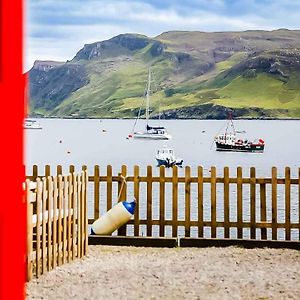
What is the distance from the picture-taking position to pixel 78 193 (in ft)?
29.6

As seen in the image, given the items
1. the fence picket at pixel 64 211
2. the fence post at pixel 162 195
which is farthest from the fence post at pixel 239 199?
the fence picket at pixel 64 211

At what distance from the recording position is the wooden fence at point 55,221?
7.52 metres

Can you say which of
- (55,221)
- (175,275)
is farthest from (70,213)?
(175,275)

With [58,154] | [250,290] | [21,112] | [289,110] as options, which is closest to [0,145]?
[21,112]

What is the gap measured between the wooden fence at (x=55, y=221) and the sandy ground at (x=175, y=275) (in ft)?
0.53

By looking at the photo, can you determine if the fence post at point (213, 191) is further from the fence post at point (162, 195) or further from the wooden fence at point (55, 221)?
the wooden fence at point (55, 221)

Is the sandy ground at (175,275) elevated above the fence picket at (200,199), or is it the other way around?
the fence picket at (200,199)

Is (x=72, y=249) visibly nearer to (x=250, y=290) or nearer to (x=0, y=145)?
(x=250, y=290)

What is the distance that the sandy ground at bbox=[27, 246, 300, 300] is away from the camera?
721 cm

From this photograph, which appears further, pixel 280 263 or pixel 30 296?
pixel 280 263

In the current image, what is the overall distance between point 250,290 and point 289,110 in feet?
643

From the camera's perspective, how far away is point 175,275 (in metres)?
8.23

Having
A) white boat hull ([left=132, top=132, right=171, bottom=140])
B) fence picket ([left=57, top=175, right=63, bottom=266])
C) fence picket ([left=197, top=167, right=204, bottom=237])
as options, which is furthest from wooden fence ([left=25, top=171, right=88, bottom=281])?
white boat hull ([left=132, top=132, right=171, bottom=140])

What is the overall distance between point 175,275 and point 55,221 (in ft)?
4.87
